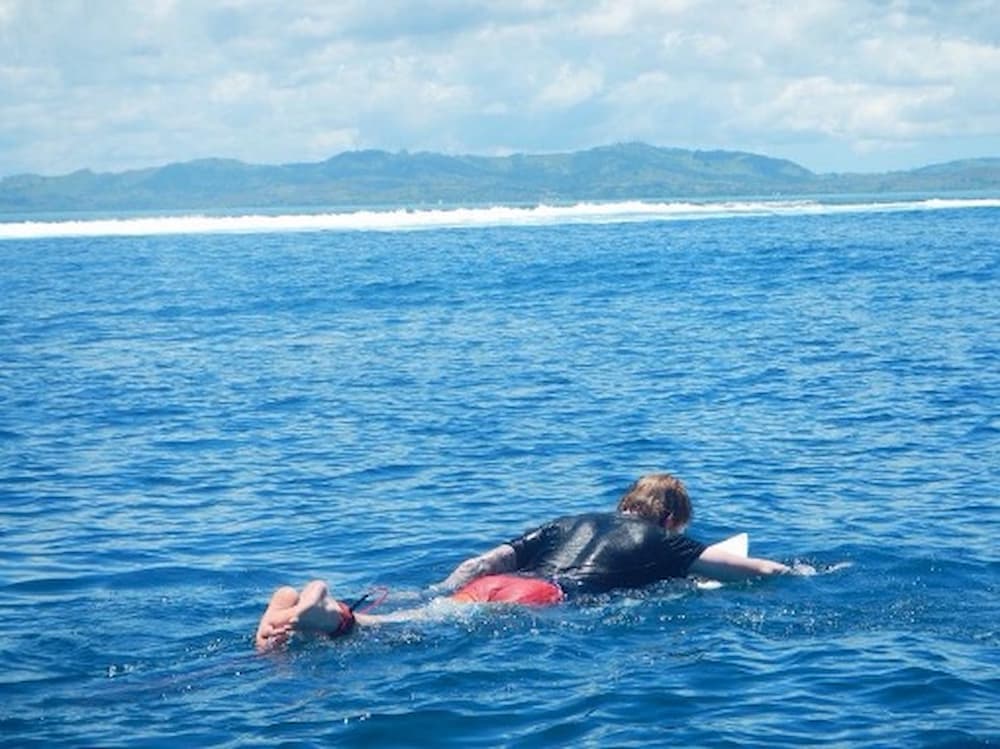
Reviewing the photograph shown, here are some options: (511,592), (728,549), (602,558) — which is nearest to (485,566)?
(511,592)

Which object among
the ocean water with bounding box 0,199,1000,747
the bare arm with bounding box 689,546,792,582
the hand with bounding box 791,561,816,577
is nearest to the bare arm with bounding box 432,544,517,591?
the ocean water with bounding box 0,199,1000,747

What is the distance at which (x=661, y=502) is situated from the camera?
41.9 ft

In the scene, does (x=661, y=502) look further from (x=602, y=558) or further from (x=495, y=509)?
(x=495, y=509)

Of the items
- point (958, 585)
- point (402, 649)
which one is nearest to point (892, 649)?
point (958, 585)

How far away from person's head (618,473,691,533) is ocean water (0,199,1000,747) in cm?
69

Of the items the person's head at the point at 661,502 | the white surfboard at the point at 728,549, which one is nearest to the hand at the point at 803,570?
the white surfboard at the point at 728,549

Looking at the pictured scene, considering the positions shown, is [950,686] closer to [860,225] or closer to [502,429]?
[502,429]

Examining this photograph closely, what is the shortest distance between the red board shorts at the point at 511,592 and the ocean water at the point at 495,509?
0.62ft

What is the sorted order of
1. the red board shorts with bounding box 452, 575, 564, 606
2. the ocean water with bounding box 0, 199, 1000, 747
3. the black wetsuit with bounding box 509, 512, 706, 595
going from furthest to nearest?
the black wetsuit with bounding box 509, 512, 706, 595
the red board shorts with bounding box 452, 575, 564, 606
the ocean water with bounding box 0, 199, 1000, 747

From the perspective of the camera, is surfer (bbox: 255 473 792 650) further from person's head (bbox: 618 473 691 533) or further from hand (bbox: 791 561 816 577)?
hand (bbox: 791 561 816 577)

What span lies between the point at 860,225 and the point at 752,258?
30919mm

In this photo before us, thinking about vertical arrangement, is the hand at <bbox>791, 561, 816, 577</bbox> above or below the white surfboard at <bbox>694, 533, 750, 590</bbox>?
below

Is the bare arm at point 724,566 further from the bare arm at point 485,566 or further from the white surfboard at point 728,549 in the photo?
the bare arm at point 485,566

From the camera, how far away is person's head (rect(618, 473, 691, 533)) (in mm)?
12758
